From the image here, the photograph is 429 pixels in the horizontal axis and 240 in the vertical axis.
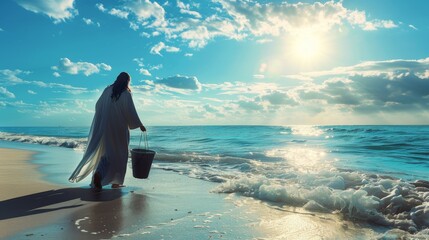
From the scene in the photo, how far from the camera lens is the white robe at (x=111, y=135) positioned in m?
6.73

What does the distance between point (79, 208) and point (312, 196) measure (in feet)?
11.2

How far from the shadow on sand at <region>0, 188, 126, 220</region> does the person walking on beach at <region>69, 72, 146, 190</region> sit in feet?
1.44

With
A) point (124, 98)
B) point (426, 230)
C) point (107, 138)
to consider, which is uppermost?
point (124, 98)

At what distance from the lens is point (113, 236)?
3801 mm

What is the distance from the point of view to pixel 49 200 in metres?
5.58

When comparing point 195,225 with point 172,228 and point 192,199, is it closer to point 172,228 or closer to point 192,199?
point 172,228

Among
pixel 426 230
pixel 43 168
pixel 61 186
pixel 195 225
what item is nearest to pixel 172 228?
pixel 195 225

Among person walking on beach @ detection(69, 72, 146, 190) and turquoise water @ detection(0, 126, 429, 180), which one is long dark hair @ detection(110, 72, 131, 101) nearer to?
person walking on beach @ detection(69, 72, 146, 190)

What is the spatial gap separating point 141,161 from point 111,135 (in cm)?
72

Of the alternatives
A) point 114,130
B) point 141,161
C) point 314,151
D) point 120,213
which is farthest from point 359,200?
point 314,151

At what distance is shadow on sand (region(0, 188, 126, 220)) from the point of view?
4.84 metres

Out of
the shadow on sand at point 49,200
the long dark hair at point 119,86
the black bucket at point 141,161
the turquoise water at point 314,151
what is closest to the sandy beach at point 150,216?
the shadow on sand at point 49,200

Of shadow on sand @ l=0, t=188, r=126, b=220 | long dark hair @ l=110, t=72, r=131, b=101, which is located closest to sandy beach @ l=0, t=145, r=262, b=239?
shadow on sand @ l=0, t=188, r=126, b=220

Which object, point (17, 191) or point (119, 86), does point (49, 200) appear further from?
point (119, 86)
